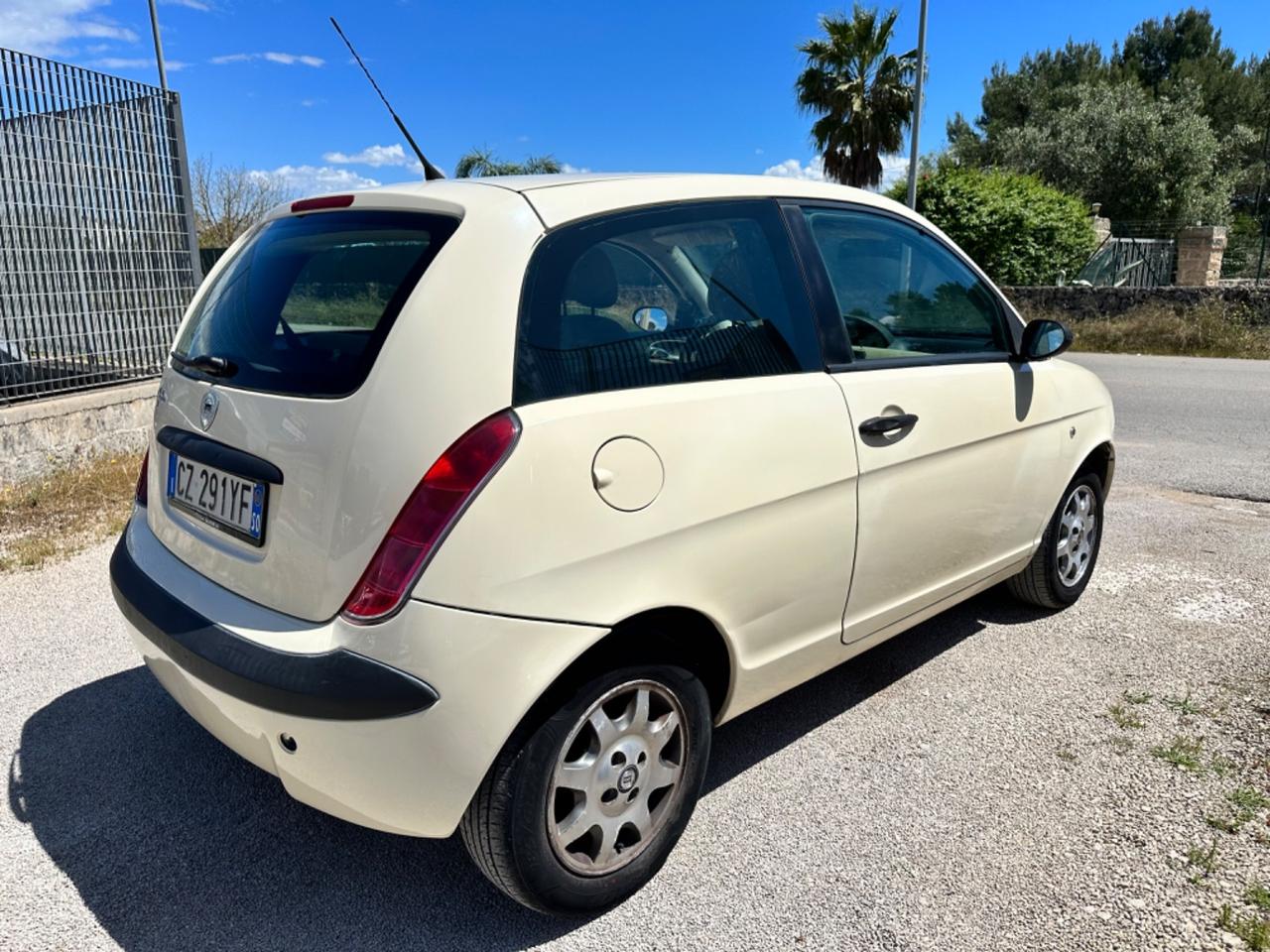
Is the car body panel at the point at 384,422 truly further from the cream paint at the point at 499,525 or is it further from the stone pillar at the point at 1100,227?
the stone pillar at the point at 1100,227

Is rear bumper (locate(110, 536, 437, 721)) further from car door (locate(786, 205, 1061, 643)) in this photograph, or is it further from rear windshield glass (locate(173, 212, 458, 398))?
Answer: car door (locate(786, 205, 1061, 643))

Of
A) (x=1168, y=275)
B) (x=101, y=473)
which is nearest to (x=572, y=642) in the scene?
(x=101, y=473)

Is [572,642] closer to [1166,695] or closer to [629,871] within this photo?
[629,871]

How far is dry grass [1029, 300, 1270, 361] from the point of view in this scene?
14766mm

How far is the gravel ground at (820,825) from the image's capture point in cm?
224

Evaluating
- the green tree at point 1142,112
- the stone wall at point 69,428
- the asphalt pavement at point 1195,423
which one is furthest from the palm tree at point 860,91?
the stone wall at point 69,428

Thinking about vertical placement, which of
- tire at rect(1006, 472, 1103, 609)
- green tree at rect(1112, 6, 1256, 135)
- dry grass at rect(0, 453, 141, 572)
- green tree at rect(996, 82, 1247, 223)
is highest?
green tree at rect(1112, 6, 1256, 135)

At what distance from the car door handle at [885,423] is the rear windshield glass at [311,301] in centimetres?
132

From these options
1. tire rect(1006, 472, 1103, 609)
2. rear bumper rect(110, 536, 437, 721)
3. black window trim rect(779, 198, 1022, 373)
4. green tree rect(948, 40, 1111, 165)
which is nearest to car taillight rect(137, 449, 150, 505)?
rear bumper rect(110, 536, 437, 721)

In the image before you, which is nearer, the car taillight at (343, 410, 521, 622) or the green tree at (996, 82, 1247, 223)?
the car taillight at (343, 410, 521, 622)

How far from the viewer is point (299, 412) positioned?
6.82ft

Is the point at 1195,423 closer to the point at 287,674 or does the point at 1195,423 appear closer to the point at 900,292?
the point at 900,292

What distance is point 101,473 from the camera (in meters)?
6.53

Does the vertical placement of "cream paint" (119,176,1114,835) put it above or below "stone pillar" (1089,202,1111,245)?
below
